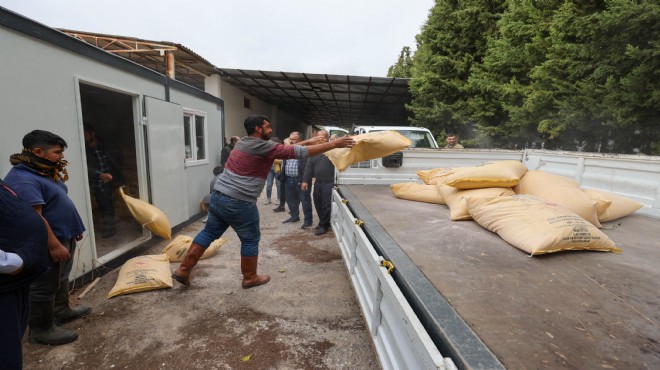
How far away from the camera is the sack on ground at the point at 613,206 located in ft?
8.01

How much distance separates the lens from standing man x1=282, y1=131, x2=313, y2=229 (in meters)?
5.32

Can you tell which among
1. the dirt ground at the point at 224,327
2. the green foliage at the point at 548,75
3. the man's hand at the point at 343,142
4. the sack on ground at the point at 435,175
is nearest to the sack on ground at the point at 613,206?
the sack on ground at the point at 435,175

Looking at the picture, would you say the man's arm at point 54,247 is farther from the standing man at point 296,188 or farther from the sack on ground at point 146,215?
the standing man at point 296,188

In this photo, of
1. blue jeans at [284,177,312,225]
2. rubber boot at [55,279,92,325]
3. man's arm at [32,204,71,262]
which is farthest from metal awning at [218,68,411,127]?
man's arm at [32,204,71,262]

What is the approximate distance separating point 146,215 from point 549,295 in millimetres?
3990

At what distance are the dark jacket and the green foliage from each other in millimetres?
6043

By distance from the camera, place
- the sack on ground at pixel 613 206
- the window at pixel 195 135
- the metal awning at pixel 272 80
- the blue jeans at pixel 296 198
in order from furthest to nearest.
→ the metal awning at pixel 272 80 < the window at pixel 195 135 < the blue jeans at pixel 296 198 < the sack on ground at pixel 613 206

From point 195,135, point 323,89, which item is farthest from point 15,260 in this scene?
point 323,89

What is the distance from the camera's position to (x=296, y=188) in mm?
5594

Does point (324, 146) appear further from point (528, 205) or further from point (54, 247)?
point (54, 247)

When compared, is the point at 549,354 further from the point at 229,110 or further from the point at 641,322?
the point at 229,110

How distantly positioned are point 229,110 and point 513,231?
12.3 m

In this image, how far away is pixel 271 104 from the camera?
1794cm

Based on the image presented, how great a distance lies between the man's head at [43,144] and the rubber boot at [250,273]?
1.67m
